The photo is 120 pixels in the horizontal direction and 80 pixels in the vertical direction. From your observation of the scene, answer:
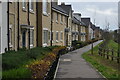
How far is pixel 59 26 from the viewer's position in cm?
3600

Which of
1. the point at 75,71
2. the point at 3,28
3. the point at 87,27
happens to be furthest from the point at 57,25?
the point at 87,27

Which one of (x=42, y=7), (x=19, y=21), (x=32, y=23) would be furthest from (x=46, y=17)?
(x=19, y=21)

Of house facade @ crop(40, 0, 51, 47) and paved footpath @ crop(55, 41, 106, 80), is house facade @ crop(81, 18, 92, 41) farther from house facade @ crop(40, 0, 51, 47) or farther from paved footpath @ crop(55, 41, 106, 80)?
paved footpath @ crop(55, 41, 106, 80)

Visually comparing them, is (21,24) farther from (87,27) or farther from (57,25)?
(87,27)

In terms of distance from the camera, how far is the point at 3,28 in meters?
14.9

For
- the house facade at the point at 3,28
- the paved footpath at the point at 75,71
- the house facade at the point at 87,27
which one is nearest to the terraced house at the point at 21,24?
the house facade at the point at 3,28

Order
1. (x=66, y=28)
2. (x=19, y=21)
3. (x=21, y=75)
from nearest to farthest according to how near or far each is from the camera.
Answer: (x=21, y=75)
(x=19, y=21)
(x=66, y=28)

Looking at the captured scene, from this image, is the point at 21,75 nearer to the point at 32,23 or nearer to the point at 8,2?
the point at 8,2

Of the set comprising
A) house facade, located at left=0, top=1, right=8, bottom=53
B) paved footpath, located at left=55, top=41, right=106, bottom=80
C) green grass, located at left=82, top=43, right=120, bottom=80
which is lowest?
green grass, located at left=82, top=43, right=120, bottom=80

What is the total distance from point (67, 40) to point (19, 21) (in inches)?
1007

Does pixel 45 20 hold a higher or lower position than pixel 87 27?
lower

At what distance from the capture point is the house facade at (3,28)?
14477 mm

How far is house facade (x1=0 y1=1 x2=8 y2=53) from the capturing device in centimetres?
1448

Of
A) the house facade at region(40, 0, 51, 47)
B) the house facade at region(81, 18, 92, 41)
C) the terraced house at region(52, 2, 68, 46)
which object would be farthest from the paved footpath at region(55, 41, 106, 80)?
the house facade at region(81, 18, 92, 41)
